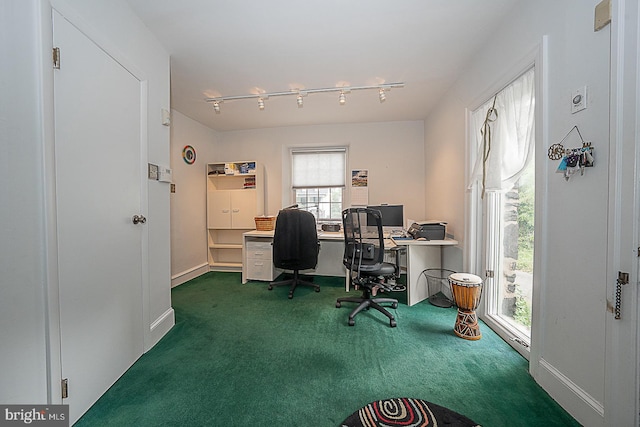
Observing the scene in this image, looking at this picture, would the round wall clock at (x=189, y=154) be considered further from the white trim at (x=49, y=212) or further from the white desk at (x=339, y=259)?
the white trim at (x=49, y=212)

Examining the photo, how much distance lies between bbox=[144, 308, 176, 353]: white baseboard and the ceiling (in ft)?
8.03

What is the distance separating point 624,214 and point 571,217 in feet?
0.88

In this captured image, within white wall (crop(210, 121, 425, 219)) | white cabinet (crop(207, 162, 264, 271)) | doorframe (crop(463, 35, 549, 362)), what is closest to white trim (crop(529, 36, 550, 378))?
doorframe (crop(463, 35, 549, 362))

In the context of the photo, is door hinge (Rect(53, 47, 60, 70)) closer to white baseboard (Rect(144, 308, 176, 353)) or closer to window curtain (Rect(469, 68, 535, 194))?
white baseboard (Rect(144, 308, 176, 353))

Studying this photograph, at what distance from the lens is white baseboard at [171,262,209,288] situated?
10.6 feet

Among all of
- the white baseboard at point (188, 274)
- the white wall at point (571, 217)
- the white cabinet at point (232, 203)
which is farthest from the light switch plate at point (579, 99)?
the white baseboard at point (188, 274)

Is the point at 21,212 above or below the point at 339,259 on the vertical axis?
above

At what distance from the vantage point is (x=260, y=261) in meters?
3.42

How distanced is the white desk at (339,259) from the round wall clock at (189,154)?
149cm

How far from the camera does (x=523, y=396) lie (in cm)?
134

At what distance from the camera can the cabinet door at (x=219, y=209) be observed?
388 centimetres

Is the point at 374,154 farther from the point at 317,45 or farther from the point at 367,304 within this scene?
the point at 367,304

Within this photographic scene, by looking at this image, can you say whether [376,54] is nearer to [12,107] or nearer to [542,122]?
[542,122]

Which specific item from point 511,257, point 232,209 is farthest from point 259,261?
point 511,257
